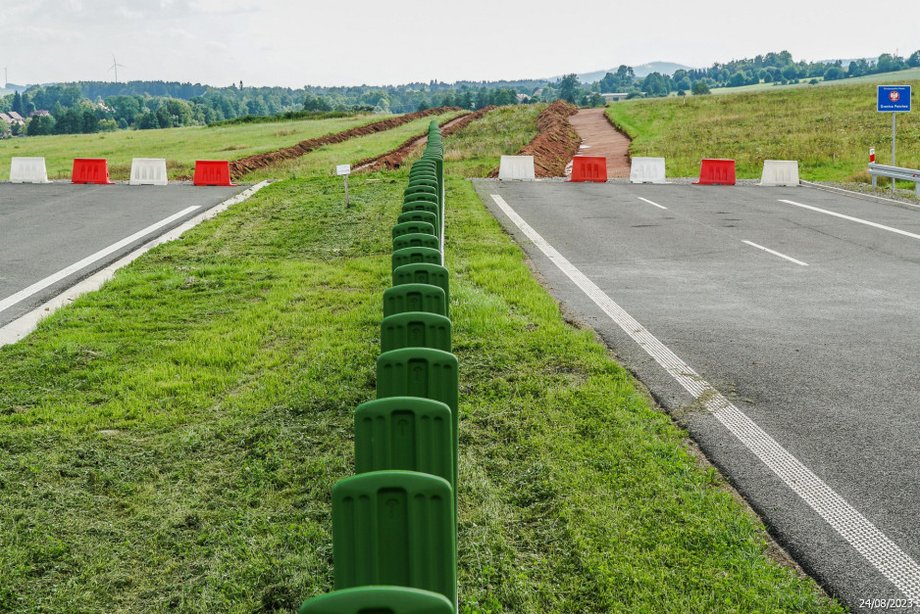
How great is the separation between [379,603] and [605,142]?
45547mm

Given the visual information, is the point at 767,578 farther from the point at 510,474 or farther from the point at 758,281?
the point at 758,281

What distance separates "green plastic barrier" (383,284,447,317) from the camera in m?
5.36

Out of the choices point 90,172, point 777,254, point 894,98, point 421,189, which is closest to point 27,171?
point 90,172

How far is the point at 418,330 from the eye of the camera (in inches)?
190

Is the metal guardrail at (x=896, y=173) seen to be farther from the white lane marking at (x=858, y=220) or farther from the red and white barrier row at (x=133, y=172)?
the red and white barrier row at (x=133, y=172)

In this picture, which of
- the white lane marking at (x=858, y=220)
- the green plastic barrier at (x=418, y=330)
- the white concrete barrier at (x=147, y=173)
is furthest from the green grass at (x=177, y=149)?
the green plastic barrier at (x=418, y=330)

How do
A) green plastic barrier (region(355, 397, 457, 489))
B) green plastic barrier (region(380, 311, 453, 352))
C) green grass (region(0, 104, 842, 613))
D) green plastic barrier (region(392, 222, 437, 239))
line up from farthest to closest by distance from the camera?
green plastic barrier (region(392, 222, 437, 239))
green plastic barrier (region(380, 311, 453, 352))
green grass (region(0, 104, 842, 613))
green plastic barrier (region(355, 397, 457, 489))

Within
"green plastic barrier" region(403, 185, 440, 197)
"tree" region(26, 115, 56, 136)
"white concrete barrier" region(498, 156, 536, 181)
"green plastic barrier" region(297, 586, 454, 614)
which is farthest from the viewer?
"tree" region(26, 115, 56, 136)

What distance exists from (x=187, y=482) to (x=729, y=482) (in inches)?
136

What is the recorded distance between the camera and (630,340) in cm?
863

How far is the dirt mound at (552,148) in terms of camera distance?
3269cm

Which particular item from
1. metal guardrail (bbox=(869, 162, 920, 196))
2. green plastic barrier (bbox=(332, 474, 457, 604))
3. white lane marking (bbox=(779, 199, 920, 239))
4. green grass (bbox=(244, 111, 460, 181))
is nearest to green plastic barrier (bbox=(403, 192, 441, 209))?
green plastic barrier (bbox=(332, 474, 457, 604))

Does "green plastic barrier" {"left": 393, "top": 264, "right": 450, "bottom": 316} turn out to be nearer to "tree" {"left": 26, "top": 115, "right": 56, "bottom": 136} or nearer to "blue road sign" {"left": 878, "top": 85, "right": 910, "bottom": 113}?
"blue road sign" {"left": 878, "top": 85, "right": 910, "bottom": 113}

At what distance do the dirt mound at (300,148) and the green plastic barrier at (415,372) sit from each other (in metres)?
29.5
